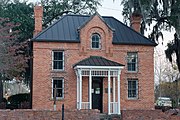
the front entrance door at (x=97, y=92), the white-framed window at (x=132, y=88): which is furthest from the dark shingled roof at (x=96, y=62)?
the white-framed window at (x=132, y=88)

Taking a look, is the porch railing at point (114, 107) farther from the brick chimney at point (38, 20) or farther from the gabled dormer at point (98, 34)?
the brick chimney at point (38, 20)

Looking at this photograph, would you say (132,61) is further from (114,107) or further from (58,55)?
(58,55)

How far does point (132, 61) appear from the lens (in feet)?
95.3

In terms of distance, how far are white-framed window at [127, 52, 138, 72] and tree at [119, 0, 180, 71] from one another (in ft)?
8.68

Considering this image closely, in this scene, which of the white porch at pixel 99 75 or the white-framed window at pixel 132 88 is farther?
the white-framed window at pixel 132 88

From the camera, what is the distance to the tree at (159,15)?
26484 mm

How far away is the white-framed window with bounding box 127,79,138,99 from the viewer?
28.6 m

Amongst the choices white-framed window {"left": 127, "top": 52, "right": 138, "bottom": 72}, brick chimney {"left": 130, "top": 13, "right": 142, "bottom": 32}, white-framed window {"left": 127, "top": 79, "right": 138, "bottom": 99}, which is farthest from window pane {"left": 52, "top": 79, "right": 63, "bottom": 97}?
brick chimney {"left": 130, "top": 13, "right": 142, "bottom": 32}

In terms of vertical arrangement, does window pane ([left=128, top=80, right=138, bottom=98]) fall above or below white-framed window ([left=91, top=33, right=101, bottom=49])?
below

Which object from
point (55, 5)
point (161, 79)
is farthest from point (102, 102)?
point (161, 79)

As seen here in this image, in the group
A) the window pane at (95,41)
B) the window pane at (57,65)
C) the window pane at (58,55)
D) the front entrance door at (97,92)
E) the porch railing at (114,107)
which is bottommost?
the porch railing at (114,107)

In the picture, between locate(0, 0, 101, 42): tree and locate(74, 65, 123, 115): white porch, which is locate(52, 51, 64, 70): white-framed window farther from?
locate(0, 0, 101, 42): tree

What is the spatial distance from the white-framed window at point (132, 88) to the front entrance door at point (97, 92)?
7.50 ft

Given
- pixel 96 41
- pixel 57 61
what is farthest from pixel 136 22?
pixel 57 61
